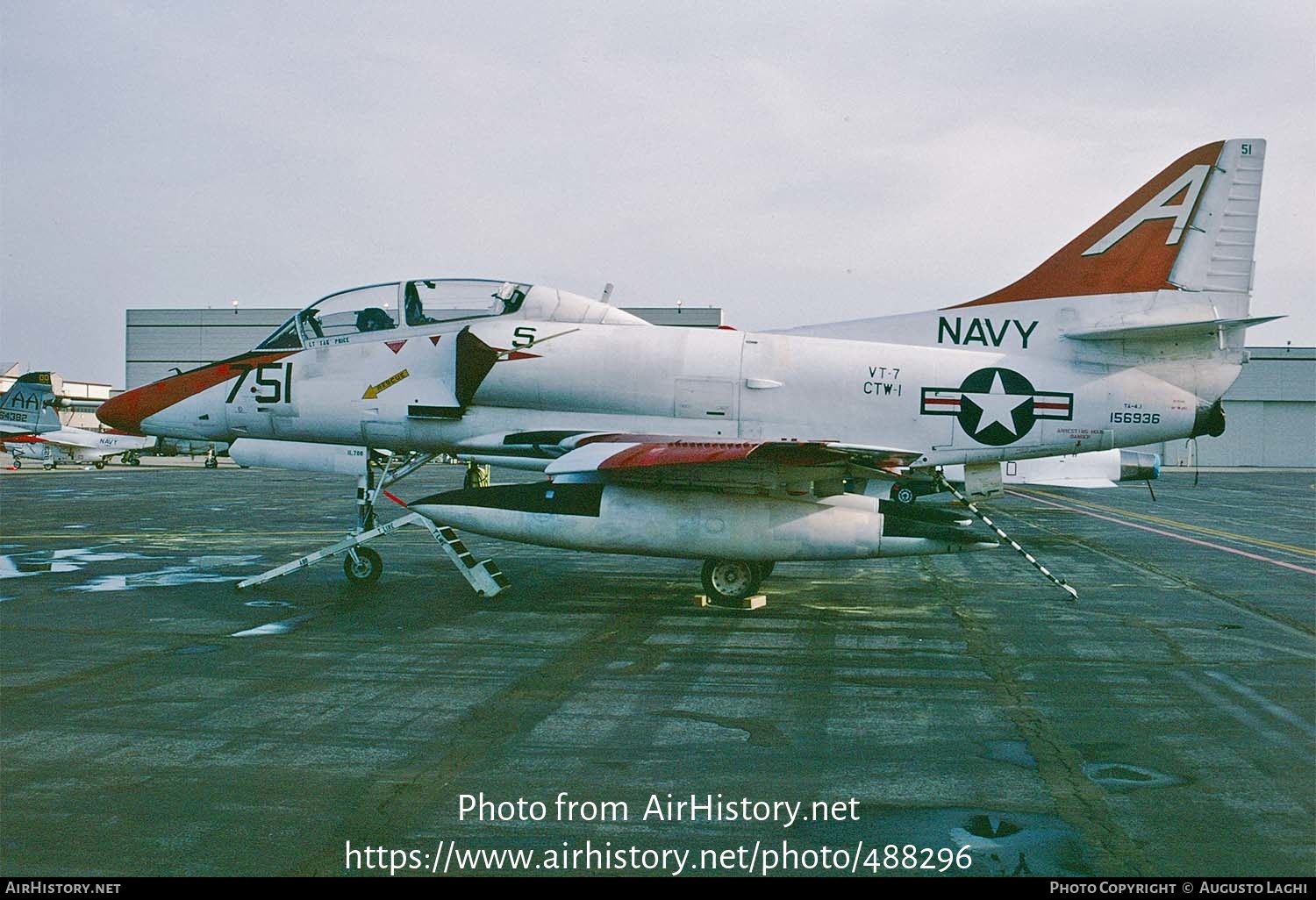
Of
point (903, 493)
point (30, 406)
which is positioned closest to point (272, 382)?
point (903, 493)

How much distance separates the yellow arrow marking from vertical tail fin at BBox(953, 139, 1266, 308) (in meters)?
8.46

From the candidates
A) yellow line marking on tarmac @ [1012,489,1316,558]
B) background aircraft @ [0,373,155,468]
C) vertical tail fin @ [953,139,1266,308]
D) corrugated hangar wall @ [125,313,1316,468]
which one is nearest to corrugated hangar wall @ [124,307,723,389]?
corrugated hangar wall @ [125,313,1316,468]

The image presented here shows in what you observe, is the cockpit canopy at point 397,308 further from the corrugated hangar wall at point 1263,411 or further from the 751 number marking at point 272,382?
the corrugated hangar wall at point 1263,411

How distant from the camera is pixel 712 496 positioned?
11383mm

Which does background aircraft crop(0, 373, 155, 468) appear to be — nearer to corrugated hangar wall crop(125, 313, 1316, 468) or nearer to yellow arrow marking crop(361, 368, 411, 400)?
corrugated hangar wall crop(125, 313, 1316, 468)

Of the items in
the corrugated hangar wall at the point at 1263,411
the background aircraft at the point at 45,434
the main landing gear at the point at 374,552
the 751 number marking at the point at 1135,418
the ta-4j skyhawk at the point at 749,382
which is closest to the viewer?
the ta-4j skyhawk at the point at 749,382

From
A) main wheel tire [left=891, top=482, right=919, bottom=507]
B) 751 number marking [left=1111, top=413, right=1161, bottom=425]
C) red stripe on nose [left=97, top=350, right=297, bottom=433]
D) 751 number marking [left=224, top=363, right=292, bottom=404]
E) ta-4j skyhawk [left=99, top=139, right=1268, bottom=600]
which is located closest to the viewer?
ta-4j skyhawk [left=99, top=139, right=1268, bottom=600]

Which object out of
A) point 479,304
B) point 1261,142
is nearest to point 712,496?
point 479,304

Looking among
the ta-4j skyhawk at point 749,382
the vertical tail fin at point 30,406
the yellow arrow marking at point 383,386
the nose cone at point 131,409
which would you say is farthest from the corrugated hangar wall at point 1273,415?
the nose cone at point 131,409

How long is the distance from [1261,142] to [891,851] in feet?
38.1

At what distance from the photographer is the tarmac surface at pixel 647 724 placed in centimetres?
470

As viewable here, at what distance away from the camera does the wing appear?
10609 millimetres

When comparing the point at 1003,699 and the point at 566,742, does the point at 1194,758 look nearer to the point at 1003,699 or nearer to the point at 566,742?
the point at 1003,699

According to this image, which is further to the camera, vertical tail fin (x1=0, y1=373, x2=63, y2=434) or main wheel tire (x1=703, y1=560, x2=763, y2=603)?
vertical tail fin (x1=0, y1=373, x2=63, y2=434)
